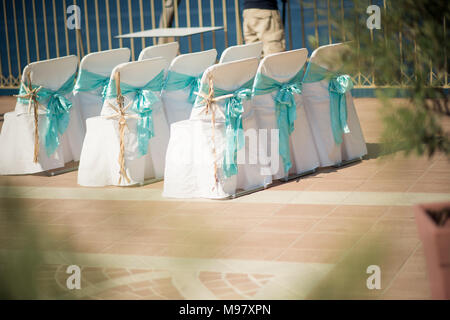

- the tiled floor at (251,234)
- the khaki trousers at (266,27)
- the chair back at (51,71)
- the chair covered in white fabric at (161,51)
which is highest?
the khaki trousers at (266,27)

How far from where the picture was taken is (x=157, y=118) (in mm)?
5602

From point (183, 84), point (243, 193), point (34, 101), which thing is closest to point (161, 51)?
point (183, 84)

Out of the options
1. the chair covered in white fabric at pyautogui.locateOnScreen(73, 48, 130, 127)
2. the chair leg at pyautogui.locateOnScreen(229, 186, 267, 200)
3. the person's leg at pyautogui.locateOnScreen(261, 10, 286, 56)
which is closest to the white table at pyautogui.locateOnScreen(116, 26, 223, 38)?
the person's leg at pyautogui.locateOnScreen(261, 10, 286, 56)

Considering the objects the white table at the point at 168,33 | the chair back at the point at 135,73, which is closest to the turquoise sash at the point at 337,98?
the chair back at the point at 135,73

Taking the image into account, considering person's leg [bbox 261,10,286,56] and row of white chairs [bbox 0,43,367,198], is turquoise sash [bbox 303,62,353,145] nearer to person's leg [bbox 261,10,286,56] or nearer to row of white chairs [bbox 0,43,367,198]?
row of white chairs [bbox 0,43,367,198]

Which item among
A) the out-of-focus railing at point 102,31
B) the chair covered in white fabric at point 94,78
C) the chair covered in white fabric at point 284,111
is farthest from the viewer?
the out-of-focus railing at point 102,31

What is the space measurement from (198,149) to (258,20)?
9.90 ft

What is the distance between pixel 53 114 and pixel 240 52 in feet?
5.88

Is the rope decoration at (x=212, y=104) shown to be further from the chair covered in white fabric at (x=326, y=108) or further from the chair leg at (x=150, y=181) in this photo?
the chair covered in white fabric at (x=326, y=108)

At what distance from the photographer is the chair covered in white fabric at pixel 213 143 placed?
4781 millimetres

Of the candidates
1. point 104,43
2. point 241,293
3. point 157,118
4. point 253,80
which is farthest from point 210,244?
point 104,43

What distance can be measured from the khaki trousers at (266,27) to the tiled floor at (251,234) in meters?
1.78

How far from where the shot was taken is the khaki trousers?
24.1 feet

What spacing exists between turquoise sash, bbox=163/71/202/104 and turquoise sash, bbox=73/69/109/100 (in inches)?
28.7
